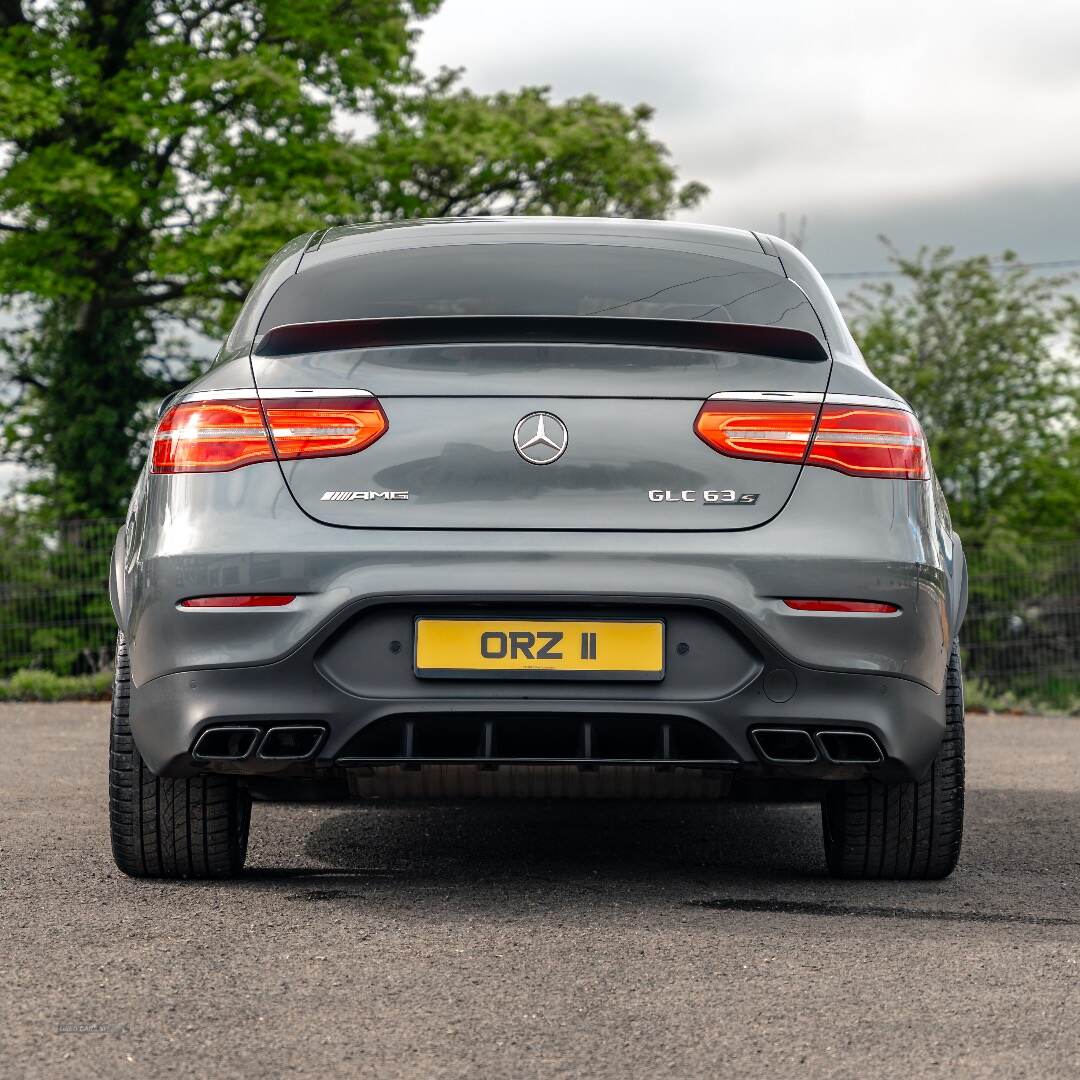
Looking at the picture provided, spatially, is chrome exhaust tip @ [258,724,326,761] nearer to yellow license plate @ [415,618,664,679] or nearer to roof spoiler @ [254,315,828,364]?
yellow license plate @ [415,618,664,679]

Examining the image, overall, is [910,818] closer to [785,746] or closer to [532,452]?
[785,746]

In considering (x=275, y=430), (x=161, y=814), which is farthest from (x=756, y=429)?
(x=161, y=814)

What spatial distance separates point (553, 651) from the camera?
3.64 metres

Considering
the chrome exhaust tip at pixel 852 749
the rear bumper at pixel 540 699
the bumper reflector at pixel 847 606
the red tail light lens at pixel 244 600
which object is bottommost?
the chrome exhaust tip at pixel 852 749

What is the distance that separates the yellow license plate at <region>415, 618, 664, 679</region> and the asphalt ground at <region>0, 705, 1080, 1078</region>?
1.91ft

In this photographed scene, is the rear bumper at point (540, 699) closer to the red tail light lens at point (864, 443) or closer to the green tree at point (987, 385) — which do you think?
the red tail light lens at point (864, 443)

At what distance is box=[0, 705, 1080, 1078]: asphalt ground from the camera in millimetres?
2744

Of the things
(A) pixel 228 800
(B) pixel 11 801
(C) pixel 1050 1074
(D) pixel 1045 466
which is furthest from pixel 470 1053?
(D) pixel 1045 466

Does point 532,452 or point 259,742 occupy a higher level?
point 532,452

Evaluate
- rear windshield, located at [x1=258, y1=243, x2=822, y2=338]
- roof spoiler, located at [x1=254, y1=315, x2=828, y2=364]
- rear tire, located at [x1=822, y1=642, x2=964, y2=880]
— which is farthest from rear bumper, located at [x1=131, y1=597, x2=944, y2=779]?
rear windshield, located at [x1=258, y1=243, x2=822, y2=338]

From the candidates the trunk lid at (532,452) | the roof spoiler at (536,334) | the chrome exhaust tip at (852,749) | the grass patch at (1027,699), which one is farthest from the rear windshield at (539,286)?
the grass patch at (1027,699)

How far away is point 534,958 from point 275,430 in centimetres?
130

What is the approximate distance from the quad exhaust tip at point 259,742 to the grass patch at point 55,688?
8.08 metres

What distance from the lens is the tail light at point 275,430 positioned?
12.1 feet
